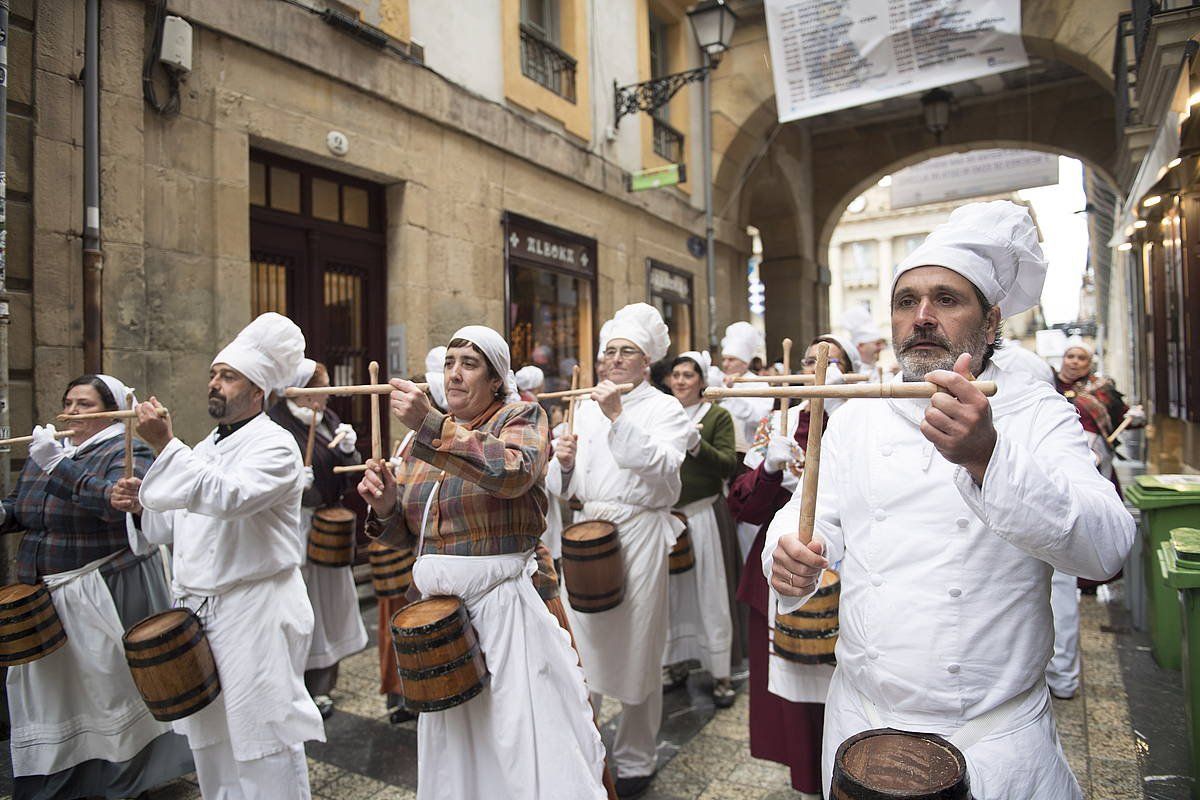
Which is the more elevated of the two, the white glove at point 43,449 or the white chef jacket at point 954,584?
the white glove at point 43,449

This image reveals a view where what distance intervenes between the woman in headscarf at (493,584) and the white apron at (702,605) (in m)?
1.83

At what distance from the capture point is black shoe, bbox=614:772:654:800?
3.62 meters

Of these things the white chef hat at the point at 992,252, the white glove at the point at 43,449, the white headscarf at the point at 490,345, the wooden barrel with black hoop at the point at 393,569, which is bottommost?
the wooden barrel with black hoop at the point at 393,569

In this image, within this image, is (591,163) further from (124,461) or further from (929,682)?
(929,682)

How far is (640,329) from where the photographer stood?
4.27m

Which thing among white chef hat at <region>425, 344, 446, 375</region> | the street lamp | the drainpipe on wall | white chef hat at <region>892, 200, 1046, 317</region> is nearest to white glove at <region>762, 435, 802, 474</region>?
white chef hat at <region>892, 200, 1046, 317</region>

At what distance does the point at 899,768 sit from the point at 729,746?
2732 millimetres

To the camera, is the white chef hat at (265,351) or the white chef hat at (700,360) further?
the white chef hat at (700,360)

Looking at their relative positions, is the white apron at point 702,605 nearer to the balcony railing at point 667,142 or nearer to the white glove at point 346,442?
the white glove at point 346,442

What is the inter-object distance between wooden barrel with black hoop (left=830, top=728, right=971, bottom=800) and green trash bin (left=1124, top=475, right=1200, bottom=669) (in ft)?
13.7

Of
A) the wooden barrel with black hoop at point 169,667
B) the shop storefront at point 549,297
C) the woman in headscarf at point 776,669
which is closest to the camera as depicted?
the wooden barrel with black hoop at point 169,667

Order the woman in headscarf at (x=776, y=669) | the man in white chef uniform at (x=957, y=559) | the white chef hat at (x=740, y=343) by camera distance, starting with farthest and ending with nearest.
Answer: the white chef hat at (x=740, y=343)
the woman in headscarf at (x=776, y=669)
the man in white chef uniform at (x=957, y=559)

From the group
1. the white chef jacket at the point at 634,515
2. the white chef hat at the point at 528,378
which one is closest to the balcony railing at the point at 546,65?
the white chef hat at the point at 528,378

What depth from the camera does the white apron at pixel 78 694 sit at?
11.6 feet
